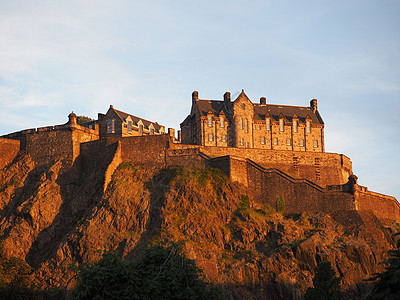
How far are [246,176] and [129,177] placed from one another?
14215 millimetres

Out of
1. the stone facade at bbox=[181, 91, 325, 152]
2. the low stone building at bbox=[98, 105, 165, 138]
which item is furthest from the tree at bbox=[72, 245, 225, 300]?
the low stone building at bbox=[98, 105, 165, 138]

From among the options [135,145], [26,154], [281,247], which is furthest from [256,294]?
[26,154]

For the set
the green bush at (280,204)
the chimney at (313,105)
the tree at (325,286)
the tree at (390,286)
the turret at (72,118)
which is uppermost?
the chimney at (313,105)

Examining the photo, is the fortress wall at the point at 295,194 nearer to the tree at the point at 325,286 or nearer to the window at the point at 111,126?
the tree at the point at 325,286

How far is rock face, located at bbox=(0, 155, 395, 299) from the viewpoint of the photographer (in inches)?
2165

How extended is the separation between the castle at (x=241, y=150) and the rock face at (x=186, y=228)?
5.47 ft

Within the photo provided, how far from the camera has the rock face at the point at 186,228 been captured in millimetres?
55000

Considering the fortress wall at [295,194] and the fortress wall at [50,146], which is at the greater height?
the fortress wall at [50,146]

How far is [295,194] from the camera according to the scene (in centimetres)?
6438

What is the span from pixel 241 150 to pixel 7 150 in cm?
2993

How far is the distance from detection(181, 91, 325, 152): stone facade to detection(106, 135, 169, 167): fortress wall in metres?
10.3

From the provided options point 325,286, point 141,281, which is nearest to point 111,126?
point 325,286

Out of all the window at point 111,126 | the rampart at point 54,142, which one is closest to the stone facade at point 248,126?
the window at point 111,126

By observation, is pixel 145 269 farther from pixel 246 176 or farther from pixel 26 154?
pixel 26 154
